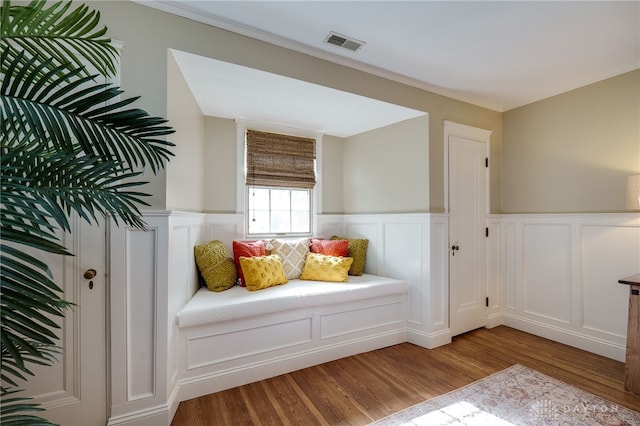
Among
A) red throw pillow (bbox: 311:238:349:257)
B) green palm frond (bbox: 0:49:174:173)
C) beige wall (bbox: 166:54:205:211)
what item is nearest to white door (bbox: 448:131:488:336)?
red throw pillow (bbox: 311:238:349:257)

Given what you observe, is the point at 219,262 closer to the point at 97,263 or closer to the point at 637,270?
the point at 97,263

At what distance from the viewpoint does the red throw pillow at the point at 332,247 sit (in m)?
3.09

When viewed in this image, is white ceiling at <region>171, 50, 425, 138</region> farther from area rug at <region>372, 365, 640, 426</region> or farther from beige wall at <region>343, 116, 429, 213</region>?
area rug at <region>372, 365, 640, 426</region>

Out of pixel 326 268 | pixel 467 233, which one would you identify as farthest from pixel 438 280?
pixel 326 268

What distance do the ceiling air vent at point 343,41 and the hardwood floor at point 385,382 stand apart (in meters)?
2.46

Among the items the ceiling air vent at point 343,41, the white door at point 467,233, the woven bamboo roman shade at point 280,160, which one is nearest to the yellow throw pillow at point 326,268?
the woven bamboo roman shade at point 280,160

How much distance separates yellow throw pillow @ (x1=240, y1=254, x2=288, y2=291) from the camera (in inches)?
96.4

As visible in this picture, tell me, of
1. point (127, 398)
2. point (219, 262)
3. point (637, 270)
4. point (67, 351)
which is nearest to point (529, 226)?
point (637, 270)

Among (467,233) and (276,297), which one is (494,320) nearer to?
(467,233)

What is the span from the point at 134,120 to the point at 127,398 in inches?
58.8

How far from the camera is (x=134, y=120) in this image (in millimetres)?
1161

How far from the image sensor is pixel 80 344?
153 cm

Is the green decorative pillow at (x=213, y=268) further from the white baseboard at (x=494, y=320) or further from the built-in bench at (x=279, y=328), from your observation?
the white baseboard at (x=494, y=320)

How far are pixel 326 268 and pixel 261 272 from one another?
0.67 meters
